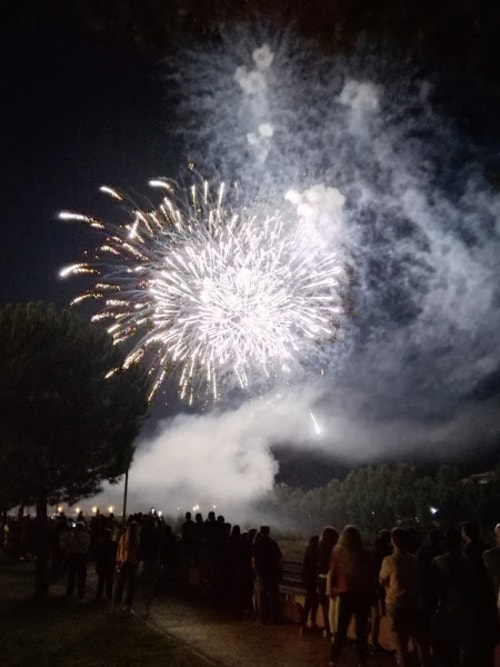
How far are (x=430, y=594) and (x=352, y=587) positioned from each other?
4.22ft

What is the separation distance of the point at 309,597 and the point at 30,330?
492 inches

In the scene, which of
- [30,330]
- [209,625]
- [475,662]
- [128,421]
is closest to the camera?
[475,662]

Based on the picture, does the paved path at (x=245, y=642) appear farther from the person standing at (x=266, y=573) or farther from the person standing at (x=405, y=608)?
the person standing at (x=405, y=608)

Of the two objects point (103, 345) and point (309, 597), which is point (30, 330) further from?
point (309, 597)

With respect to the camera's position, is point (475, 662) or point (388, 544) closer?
point (475, 662)

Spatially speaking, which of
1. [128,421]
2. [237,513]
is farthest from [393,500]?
[128,421]

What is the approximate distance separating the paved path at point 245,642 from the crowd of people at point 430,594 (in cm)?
67

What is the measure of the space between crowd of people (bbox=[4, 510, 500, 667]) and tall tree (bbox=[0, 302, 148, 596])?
2.42 m

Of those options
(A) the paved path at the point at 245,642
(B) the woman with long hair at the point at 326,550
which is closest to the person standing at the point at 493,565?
(A) the paved path at the point at 245,642

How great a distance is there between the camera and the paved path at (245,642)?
866 centimetres

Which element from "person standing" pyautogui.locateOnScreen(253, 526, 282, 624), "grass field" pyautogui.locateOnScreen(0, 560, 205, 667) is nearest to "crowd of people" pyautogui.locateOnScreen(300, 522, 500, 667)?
"grass field" pyautogui.locateOnScreen(0, 560, 205, 667)

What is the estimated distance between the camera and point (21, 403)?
18.5m

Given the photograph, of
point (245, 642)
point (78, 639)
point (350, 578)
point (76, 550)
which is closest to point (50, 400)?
point (76, 550)

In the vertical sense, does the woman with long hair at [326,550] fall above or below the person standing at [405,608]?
above
